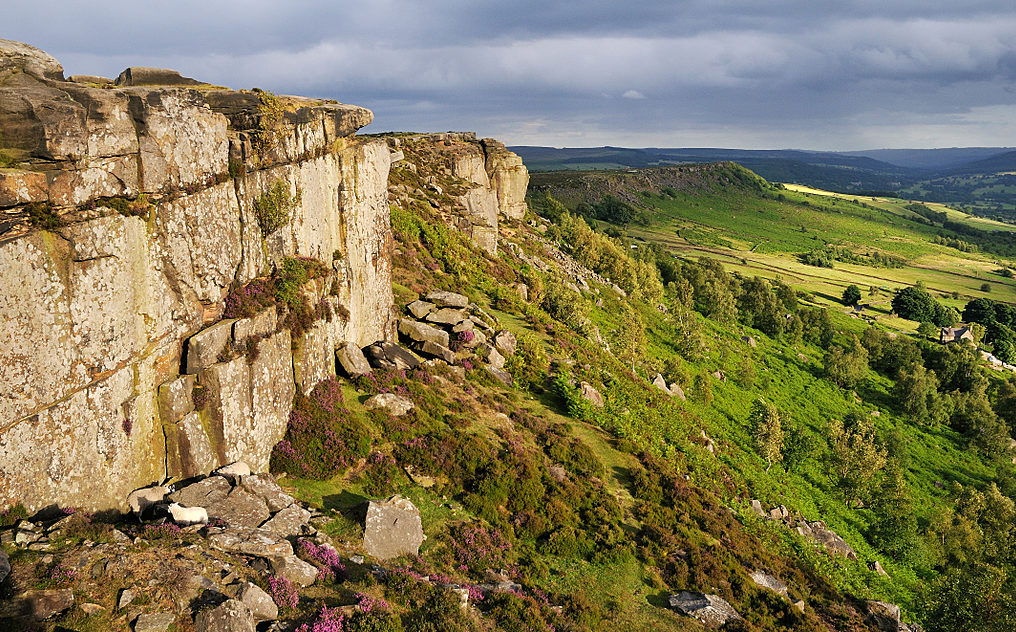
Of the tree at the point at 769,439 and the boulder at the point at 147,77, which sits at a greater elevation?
the boulder at the point at 147,77

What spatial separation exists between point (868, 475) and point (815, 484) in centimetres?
479

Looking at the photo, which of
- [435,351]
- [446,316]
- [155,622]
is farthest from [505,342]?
[155,622]

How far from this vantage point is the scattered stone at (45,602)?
1345 cm

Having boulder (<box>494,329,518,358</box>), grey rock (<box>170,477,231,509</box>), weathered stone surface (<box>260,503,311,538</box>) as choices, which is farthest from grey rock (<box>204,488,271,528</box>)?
boulder (<box>494,329,518,358</box>)

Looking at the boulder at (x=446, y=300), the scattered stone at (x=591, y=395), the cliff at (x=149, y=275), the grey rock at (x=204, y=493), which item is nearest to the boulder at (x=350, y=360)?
the cliff at (x=149, y=275)

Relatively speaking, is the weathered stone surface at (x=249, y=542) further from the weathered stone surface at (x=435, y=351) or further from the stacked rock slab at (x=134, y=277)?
the weathered stone surface at (x=435, y=351)

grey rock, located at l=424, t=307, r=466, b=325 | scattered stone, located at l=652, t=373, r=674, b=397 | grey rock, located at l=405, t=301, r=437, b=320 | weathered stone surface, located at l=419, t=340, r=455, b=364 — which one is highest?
grey rock, located at l=405, t=301, r=437, b=320

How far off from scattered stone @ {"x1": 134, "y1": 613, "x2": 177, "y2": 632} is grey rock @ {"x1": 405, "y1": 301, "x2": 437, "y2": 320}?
96.5 ft

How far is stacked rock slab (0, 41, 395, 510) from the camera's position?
1714 centimetres

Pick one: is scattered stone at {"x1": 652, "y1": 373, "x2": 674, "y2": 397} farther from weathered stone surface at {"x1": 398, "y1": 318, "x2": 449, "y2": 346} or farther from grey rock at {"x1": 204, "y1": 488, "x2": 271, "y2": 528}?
grey rock at {"x1": 204, "y1": 488, "x2": 271, "y2": 528}

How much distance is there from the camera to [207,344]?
23000 mm

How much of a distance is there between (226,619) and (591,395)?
3209cm

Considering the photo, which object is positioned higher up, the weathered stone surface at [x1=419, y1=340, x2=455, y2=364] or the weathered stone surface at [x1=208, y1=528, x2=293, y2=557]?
the weathered stone surface at [x1=419, y1=340, x2=455, y2=364]

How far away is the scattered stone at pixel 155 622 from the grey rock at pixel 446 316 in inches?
1163
